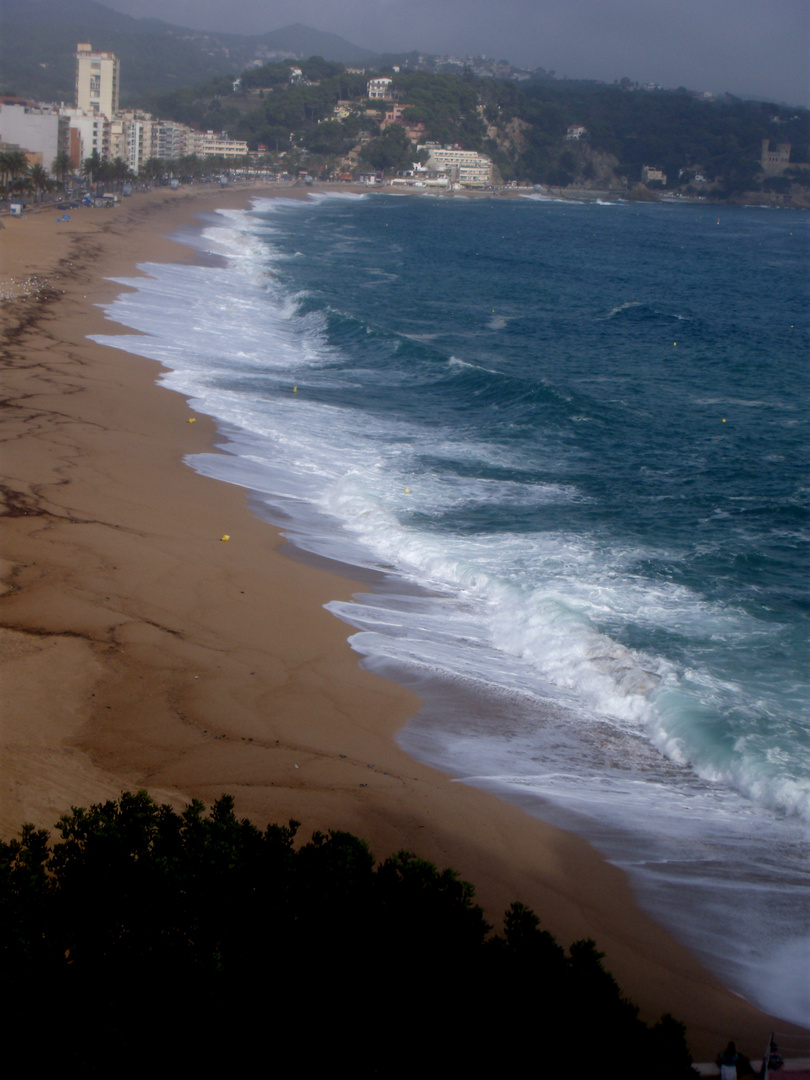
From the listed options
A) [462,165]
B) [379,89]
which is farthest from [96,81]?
[379,89]

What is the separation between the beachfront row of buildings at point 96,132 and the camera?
8800cm

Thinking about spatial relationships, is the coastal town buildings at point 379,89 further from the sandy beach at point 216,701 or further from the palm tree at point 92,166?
the sandy beach at point 216,701

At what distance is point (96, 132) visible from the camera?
10588 centimetres

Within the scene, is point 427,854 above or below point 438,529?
below

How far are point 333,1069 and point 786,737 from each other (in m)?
6.97

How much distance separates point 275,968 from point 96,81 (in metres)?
158

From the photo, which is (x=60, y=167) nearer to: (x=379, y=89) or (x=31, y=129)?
(x=31, y=129)

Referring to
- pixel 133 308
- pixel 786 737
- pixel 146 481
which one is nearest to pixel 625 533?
pixel 786 737

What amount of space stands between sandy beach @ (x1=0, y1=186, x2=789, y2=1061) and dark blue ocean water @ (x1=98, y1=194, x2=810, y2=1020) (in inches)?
18.7

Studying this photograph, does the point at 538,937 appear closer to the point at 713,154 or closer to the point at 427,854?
the point at 427,854

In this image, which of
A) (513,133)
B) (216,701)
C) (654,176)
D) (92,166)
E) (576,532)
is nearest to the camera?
(216,701)

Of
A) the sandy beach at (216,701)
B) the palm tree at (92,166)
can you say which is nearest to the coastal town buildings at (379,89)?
the palm tree at (92,166)

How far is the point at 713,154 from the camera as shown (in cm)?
16862

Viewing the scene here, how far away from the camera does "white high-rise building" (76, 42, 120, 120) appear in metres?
132
